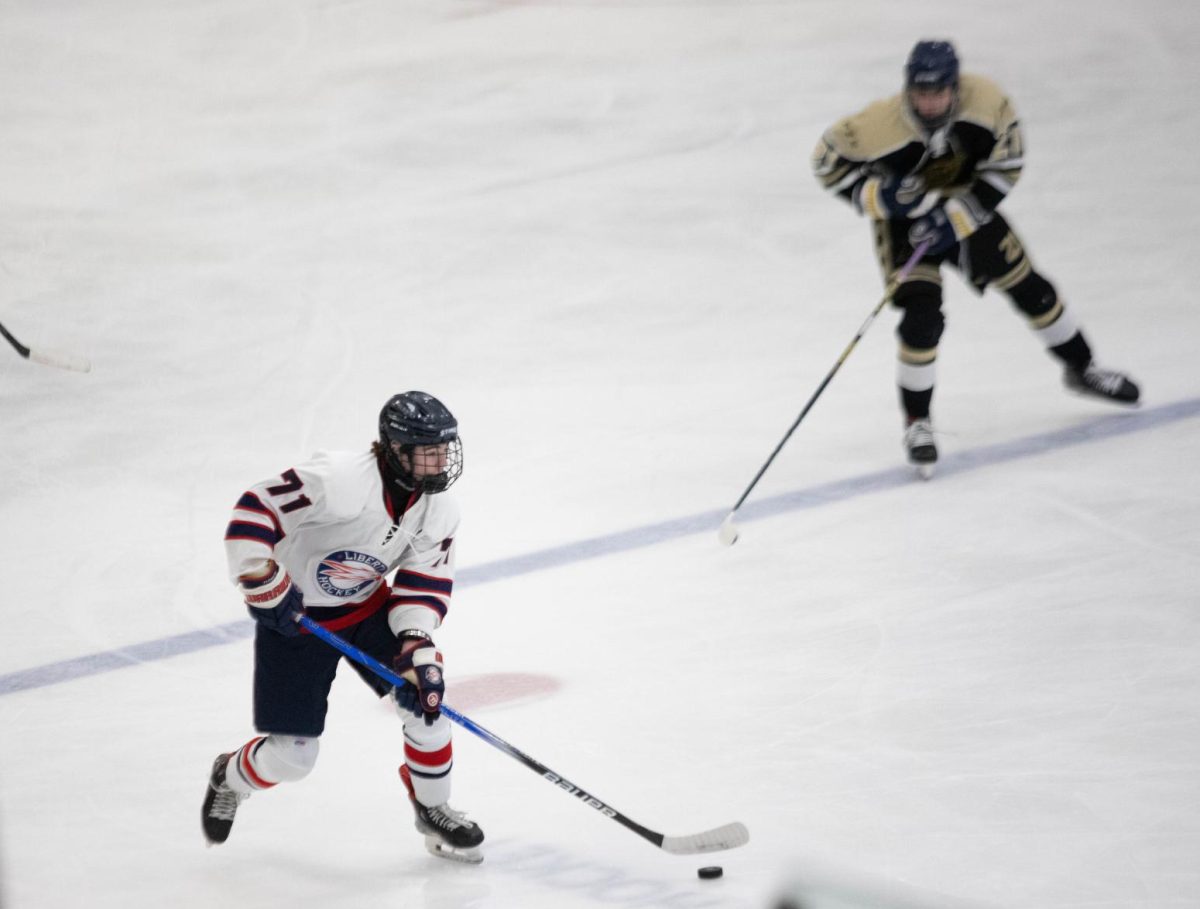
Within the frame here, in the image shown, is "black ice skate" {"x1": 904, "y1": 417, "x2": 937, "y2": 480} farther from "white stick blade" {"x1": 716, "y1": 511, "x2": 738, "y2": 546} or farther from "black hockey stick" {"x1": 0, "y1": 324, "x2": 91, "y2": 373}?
"black hockey stick" {"x1": 0, "y1": 324, "x2": 91, "y2": 373}

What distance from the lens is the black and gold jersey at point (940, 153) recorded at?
16.2 ft

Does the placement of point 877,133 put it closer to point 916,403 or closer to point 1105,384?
point 916,403

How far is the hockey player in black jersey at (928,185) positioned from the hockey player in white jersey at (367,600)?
216 cm

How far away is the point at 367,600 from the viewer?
3344 mm

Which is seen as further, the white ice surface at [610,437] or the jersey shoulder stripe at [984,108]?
the jersey shoulder stripe at [984,108]

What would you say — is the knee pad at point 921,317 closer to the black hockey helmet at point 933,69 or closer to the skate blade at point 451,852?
the black hockey helmet at point 933,69

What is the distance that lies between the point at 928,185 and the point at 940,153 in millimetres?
96

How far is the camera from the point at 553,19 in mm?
9211

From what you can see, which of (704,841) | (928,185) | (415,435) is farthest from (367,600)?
(928,185)

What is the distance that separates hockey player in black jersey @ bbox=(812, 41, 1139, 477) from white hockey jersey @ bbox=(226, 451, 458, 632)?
2156 millimetres

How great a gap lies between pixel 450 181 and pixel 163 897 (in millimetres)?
4872

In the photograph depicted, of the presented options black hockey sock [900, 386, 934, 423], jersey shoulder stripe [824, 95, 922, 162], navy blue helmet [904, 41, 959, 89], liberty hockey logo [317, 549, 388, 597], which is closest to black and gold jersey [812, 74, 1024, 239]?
jersey shoulder stripe [824, 95, 922, 162]

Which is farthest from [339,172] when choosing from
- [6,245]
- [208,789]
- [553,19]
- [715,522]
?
[208,789]

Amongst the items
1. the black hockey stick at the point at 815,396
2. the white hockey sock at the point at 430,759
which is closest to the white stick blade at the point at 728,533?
the black hockey stick at the point at 815,396
